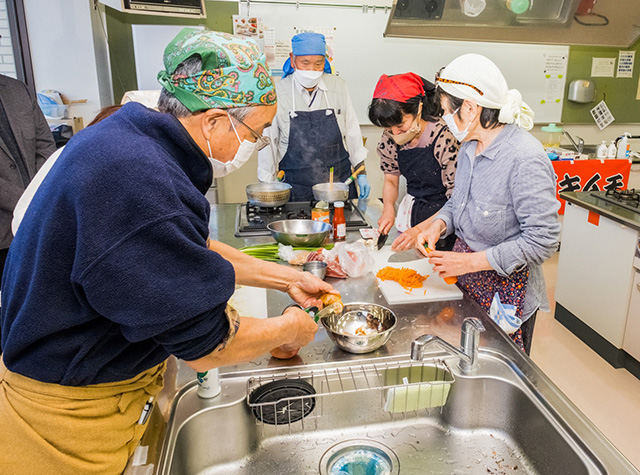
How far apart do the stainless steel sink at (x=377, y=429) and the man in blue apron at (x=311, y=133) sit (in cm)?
223

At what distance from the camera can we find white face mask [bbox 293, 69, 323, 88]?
341cm

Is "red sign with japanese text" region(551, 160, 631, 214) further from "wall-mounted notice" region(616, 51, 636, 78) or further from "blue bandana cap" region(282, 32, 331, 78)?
"blue bandana cap" region(282, 32, 331, 78)

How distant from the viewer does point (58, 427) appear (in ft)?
3.05

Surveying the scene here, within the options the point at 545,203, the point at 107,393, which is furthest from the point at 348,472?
the point at 545,203

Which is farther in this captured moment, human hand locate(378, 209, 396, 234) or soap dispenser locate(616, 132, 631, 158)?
soap dispenser locate(616, 132, 631, 158)

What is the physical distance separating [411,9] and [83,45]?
2.58 meters

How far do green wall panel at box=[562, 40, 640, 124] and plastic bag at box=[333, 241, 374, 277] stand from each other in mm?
4339

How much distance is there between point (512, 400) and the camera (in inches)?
50.5

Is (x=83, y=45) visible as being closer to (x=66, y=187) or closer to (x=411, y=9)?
(x=411, y=9)

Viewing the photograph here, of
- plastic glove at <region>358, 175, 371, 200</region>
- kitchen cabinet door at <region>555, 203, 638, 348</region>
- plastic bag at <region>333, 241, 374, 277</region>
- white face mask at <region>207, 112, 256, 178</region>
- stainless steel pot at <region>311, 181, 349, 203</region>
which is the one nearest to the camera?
white face mask at <region>207, 112, 256, 178</region>

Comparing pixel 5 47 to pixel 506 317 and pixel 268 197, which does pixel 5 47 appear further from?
pixel 506 317

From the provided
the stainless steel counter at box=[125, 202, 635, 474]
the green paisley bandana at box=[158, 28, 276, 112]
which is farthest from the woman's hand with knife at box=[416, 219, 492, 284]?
the green paisley bandana at box=[158, 28, 276, 112]

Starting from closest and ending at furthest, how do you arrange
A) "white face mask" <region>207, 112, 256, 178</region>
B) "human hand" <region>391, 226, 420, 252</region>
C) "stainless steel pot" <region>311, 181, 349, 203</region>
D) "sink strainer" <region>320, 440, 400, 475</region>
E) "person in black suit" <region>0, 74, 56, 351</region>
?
"white face mask" <region>207, 112, 256, 178</region> → "sink strainer" <region>320, 440, 400, 475</region> → "human hand" <region>391, 226, 420, 252</region> → "person in black suit" <region>0, 74, 56, 351</region> → "stainless steel pot" <region>311, 181, 349, 203</region>

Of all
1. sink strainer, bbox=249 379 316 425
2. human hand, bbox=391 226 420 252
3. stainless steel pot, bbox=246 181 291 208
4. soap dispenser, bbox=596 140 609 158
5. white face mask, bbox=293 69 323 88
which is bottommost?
sink strainer, bbox=249 379 316 425
